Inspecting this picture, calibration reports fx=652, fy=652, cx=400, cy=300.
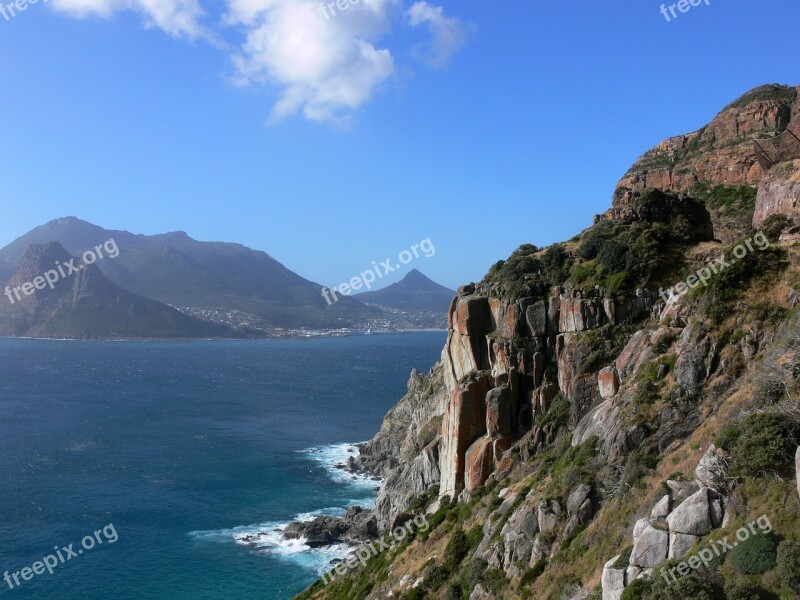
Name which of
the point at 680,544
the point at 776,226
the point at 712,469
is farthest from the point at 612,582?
the point at 776,226

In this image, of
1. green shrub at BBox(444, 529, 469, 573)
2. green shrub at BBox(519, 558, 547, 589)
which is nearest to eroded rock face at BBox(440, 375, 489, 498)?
green shrub at BBox(444, 529, 469, 573)

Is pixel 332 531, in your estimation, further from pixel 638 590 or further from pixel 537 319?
pixel 638 590

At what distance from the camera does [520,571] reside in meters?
25.4

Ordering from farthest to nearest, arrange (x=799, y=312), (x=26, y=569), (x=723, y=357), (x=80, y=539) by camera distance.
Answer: (x=80, y=539) < (x=26, y=569) < (x=723, y=357) < (x=799, y=312)

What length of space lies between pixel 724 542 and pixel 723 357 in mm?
10385

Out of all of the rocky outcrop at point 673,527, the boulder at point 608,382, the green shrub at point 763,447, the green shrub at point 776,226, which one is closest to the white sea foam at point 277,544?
the boulder at point 608,382

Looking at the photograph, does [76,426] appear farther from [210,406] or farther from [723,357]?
[723,357]

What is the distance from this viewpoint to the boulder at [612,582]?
19.4m

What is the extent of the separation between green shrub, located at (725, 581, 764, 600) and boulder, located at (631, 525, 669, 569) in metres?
2.32

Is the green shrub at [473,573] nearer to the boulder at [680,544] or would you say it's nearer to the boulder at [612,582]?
the boulder at [612,582]

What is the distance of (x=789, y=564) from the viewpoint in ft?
54.2

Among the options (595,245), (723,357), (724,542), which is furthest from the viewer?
(595,245)

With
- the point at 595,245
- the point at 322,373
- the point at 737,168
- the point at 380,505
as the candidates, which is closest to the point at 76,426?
the point at 380,505

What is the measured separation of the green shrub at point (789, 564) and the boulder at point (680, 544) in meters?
2.49
